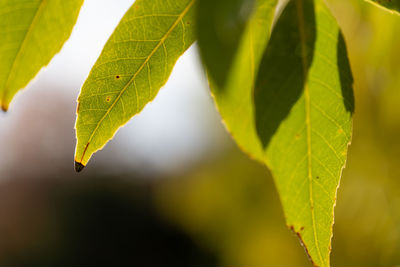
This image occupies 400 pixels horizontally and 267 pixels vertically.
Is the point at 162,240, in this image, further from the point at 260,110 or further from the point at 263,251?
the point at 260,110

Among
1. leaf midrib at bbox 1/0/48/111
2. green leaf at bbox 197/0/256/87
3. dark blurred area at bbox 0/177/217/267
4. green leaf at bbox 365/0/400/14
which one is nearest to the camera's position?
green leaf at bbox 197/0/256/87

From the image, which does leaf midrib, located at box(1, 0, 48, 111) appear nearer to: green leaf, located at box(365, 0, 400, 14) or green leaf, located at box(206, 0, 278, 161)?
green leaf, located at box(206, 0, 278, 161)

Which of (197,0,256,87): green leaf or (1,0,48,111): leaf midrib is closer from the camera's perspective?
(197,0,256,87): green leaf

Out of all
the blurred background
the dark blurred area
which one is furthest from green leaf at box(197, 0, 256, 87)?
the dark blurred area

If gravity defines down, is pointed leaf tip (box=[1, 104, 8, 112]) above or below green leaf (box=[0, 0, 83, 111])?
below

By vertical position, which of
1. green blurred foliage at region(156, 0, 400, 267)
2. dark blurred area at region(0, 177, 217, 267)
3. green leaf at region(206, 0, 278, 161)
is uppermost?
green leaf at region(206, 0, 278, 161)

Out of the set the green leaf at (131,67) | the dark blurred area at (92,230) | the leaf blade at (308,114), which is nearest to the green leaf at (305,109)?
the leaf blade at (308,114)

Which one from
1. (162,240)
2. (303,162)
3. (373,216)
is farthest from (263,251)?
(162,240)
